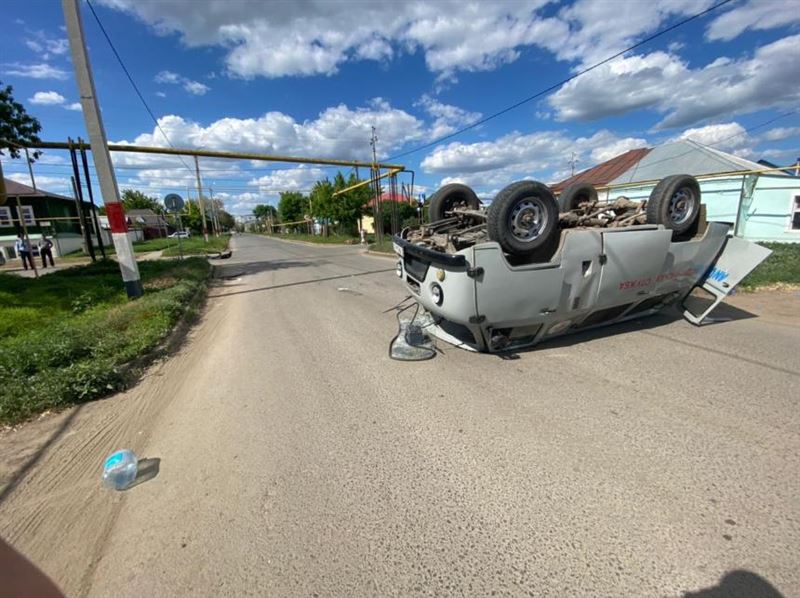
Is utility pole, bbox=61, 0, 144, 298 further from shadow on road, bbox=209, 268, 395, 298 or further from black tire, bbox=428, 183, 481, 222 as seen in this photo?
black tire, bbox=428, 183, 481, 222

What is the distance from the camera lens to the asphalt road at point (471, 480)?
1774 millimetres

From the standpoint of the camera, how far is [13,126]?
11.3 m

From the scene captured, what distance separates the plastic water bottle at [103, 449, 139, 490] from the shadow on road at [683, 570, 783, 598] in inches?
128

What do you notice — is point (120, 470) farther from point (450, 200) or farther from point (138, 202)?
point (138, 202)

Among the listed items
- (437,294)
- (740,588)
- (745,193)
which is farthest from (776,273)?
(740,588)

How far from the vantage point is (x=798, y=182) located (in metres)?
12.0

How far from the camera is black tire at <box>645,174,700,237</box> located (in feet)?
14.7

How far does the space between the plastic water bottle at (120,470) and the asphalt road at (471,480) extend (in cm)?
11

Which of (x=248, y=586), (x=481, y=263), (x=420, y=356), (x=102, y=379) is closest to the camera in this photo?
(x=248, y=586)

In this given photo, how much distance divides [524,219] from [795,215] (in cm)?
1464

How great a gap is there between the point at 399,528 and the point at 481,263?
234 centimetres

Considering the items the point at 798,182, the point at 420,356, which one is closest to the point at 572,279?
the point at 420,356

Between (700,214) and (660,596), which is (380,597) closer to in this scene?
(660,596)

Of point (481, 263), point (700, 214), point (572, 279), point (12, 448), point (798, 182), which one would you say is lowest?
point (12, 448)
